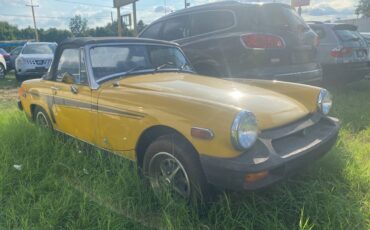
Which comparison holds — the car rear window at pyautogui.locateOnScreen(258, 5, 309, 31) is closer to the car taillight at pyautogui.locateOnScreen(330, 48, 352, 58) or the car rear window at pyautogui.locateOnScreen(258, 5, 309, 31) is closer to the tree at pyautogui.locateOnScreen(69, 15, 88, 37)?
the car taillight at pyautogui.locateOnScreen(330, 48, 352, 58)

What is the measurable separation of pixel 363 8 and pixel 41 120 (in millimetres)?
59460

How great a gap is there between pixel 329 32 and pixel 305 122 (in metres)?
5.72

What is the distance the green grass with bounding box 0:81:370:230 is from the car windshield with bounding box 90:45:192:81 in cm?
88

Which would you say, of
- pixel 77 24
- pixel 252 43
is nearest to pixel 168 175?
pixel 252 43

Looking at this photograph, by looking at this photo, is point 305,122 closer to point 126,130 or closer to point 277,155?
point 277,155

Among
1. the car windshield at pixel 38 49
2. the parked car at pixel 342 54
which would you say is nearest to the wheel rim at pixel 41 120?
the parked car at pixel 342 54

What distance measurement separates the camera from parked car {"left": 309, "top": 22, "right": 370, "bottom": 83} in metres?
7.64

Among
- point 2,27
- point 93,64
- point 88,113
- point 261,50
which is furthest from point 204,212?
point 2,27

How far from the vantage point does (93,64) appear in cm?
352

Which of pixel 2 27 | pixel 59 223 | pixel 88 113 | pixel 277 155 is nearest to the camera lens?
pixel 277 155

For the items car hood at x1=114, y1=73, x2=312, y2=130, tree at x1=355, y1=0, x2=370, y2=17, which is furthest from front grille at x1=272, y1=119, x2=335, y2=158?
tree at x1=355, y1=0, x2=370, y2=17

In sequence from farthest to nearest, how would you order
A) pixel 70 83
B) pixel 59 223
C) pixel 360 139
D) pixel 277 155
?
pixel 360 139, pixel 70 83, pixel 59 223, pixel 277 155

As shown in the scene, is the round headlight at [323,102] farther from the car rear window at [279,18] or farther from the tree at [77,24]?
the tree at [77,24]

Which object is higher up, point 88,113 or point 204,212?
point 88,113
